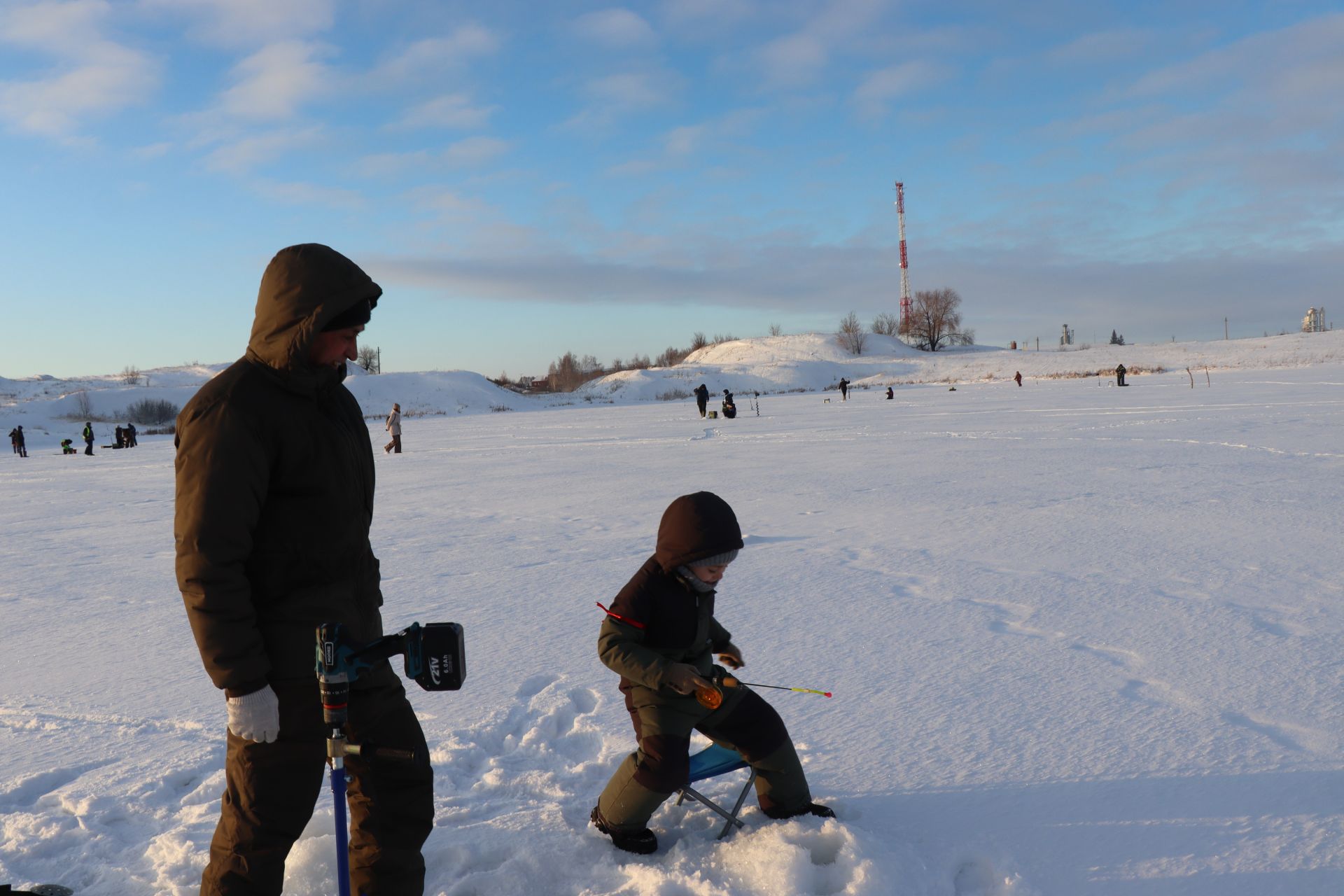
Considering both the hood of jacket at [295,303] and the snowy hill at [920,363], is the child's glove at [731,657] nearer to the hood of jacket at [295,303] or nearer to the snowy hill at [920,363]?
the hood of jacket at [295,303]

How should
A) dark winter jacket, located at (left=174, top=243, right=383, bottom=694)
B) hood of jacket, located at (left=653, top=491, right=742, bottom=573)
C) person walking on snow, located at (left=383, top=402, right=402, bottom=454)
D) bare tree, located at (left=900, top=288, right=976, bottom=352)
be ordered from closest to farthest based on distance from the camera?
dark winter jacket, located at (left=174, top=243, right=383, bottom=694) < hood of jacket, located at (left=653, top=491, right=742, bottom=573) < person walking on snow, located at (left=383, top=402, right=402, bottom=454) < bare tree, located at (left=900, top=288, right=976, bottom=352)

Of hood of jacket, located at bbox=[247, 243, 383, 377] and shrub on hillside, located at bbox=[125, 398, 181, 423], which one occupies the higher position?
shrub on hillside, located at bbox=[125, 398, 181, 423]

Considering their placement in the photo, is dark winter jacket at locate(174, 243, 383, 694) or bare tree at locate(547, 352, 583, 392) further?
bare tree at locate(547, 352, 583, 392)

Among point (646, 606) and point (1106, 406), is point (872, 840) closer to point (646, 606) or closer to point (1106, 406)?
point (646, 606)

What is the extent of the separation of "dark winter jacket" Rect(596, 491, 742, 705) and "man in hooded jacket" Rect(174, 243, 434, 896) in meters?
0.67

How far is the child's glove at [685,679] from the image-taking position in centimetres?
259

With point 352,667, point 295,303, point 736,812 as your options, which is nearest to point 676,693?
point 736,812

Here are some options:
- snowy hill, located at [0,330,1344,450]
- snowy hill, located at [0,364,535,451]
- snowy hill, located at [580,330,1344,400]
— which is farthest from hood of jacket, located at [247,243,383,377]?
snowy hill, located at [580,330,1344,400]

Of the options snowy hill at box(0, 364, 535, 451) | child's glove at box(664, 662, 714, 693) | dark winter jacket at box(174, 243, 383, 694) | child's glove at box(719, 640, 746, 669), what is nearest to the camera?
dark winter jacket at box(174, 243, 383, 694)

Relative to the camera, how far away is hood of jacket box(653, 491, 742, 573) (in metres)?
2.70

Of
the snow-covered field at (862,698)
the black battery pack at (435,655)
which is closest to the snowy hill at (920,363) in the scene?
the snow-covered field at (862,698)

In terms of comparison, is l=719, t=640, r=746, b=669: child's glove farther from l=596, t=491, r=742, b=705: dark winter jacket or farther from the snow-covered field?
the snow-covered field

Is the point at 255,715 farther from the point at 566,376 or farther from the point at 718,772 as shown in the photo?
the point at 566,376

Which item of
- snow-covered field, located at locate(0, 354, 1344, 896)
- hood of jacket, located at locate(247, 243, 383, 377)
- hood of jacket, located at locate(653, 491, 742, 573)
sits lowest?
snow-covered field, located at locate(0, 354, 1344, 896)
